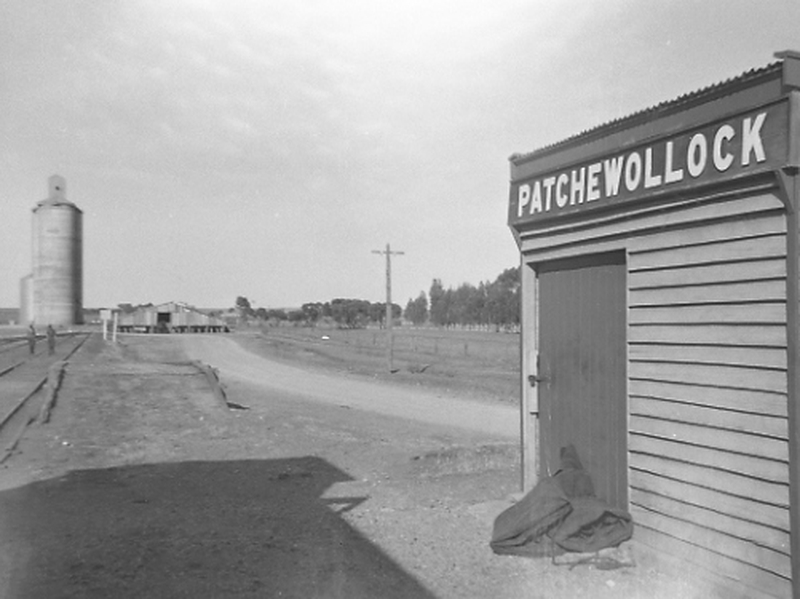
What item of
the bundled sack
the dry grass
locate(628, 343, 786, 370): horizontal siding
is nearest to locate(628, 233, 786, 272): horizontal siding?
locate(628, 343, 786, 370): horizontal siding

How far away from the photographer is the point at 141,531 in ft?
19.8

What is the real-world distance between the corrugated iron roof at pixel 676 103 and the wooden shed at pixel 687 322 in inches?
0.4

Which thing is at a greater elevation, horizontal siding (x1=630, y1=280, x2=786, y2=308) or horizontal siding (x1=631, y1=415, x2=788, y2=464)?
horizontal siding (x1=630, y1=280, x2=786, y2=308)

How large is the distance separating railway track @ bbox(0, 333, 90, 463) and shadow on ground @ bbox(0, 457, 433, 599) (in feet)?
8.68

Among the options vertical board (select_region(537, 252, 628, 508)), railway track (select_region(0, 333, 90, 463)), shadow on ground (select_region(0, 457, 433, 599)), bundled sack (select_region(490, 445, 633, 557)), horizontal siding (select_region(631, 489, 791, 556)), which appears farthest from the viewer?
railway track (select_region(0, 333, 90, 463))

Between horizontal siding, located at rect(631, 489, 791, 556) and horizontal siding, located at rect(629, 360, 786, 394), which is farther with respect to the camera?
horizontal siding, located at rect(629, 360, 786, 394)

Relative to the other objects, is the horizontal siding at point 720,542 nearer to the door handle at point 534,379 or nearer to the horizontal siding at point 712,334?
the horizontal siding at point 712,334

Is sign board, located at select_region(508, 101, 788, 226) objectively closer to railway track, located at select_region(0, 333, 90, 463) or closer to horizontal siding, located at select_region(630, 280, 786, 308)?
horizontal siding, located at select_region(630, 280, 786, 308)

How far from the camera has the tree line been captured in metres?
88.1

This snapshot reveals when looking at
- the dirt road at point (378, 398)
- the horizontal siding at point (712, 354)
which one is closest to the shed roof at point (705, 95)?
the horizontal siding at point (712, 354)

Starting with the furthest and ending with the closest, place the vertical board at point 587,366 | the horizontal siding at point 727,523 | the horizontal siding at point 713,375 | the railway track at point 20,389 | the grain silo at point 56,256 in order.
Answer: the grain silo at point 56,256 → the railway track at point 20,389 → the vertical board at point 587,366 → the horizontal siding at point 713,375 → the horizontal siding at point 727,523

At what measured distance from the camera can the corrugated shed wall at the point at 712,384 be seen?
170 inches

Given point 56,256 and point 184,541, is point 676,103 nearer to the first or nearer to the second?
point 184,541

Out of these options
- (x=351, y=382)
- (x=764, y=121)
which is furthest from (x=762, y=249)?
(x=351, y=382)
